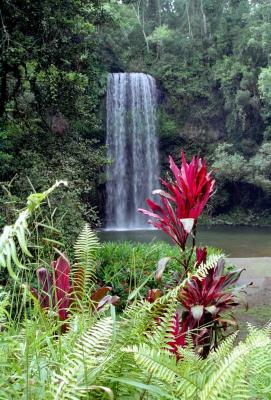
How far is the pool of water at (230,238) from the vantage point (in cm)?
1042

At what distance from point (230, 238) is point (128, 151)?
5.98m

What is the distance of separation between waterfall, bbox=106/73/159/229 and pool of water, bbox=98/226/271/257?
1.86 meters

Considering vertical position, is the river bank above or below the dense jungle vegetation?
below

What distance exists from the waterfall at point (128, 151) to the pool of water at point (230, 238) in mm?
1855

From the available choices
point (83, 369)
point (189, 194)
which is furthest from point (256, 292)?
point (83, 369)

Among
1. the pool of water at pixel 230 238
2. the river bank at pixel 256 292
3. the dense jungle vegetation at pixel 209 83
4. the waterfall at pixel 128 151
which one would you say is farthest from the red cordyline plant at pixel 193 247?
the waterfall at pixel 128 151

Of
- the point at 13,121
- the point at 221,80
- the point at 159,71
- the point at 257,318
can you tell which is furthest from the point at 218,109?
the point at 257,318

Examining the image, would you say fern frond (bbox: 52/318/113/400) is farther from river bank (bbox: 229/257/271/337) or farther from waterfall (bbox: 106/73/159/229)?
waterfall (bbox: 106/73/159/229)

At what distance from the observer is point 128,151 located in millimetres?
16984

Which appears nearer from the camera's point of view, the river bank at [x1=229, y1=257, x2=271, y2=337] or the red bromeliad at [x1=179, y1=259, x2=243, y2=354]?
the red bromeliad at [x1=179, y1=259, x2=243, y2=354]

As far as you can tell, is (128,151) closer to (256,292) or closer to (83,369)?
(256,292)

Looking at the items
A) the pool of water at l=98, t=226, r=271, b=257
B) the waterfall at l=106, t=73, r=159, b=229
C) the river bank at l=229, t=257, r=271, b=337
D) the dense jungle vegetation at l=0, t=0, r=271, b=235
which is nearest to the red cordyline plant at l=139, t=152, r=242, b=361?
the river bank at l=229, t=257, r=271, b=337

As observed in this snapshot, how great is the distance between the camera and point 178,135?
18344mm

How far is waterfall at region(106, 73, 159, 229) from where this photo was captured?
661 inches
